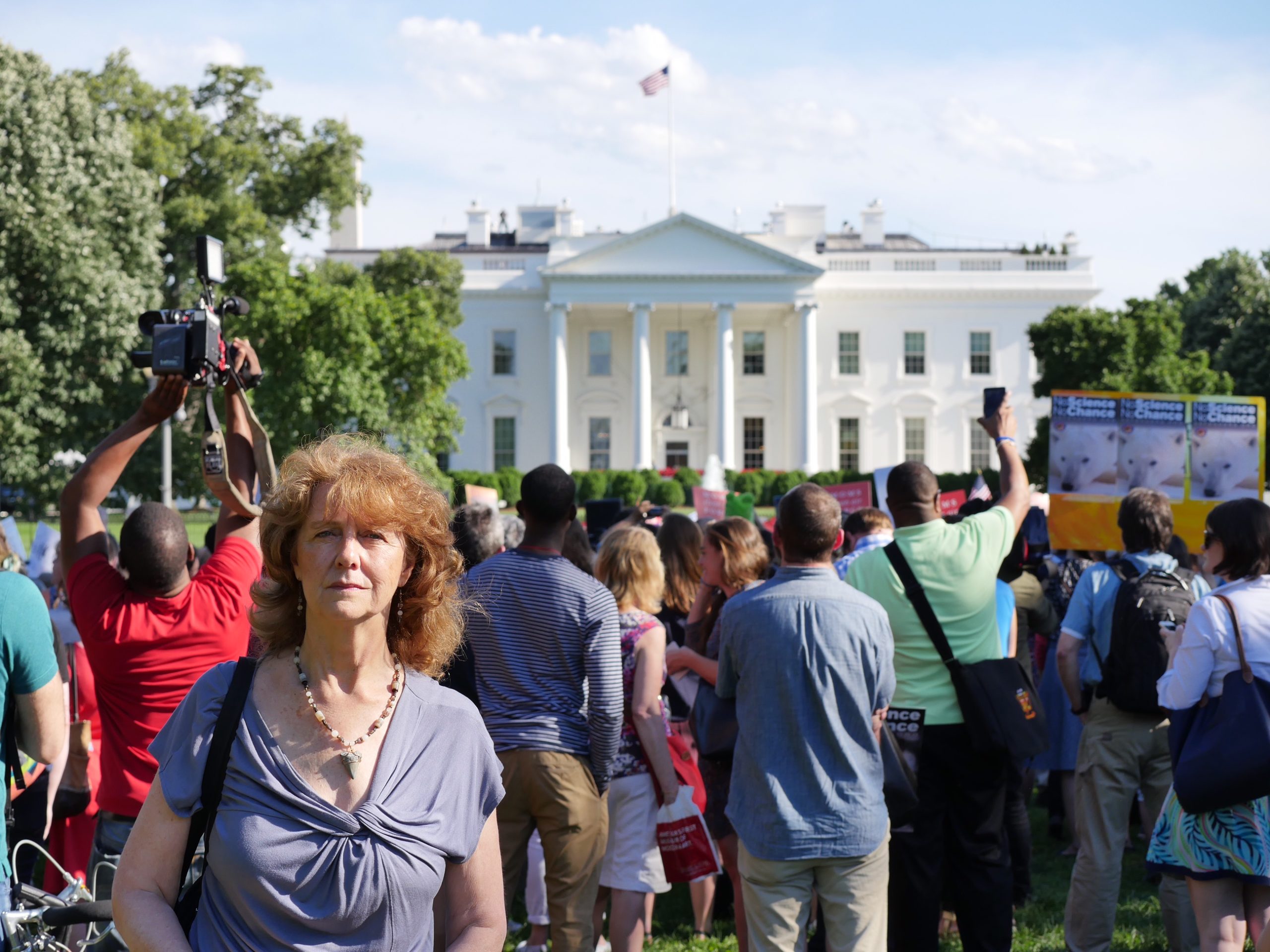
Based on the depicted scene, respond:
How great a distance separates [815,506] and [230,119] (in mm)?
33268

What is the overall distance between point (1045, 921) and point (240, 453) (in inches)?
180

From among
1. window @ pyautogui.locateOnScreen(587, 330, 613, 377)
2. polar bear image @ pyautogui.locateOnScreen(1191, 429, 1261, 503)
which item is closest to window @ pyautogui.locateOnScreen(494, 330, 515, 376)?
window @ pyautogui.locateOnScreen(587, 330, 613, 377)

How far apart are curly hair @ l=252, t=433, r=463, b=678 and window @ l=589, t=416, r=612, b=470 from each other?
51.4 meters

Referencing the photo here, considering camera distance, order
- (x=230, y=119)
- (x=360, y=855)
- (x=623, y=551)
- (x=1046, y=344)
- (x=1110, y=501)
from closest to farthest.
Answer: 1. (x=360, y=855)
2. (x=623, y=551)
3. (x=1110, y=501)
4. (x=230, y=119)
5. (x=1046, y=344)

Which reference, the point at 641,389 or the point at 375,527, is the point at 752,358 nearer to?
the point at 641,389

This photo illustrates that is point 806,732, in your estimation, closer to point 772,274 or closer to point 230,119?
point 230,119

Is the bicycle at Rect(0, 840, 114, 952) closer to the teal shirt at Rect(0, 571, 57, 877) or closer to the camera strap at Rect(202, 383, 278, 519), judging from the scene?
the teal shirt at Rect(0, 571, 57, 877)

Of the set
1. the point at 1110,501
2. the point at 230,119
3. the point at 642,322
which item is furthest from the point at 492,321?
the point at 1110,501

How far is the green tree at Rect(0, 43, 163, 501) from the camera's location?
2192 cm

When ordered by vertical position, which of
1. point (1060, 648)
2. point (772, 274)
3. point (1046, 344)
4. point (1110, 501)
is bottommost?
point (1060, 648)

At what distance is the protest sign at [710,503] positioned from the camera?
11086 mm

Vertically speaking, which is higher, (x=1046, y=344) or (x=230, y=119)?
(x=230, y=119)

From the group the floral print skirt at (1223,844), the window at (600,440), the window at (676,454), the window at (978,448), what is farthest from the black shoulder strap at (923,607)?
the window at (978,448)

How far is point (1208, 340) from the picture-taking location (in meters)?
46.6
